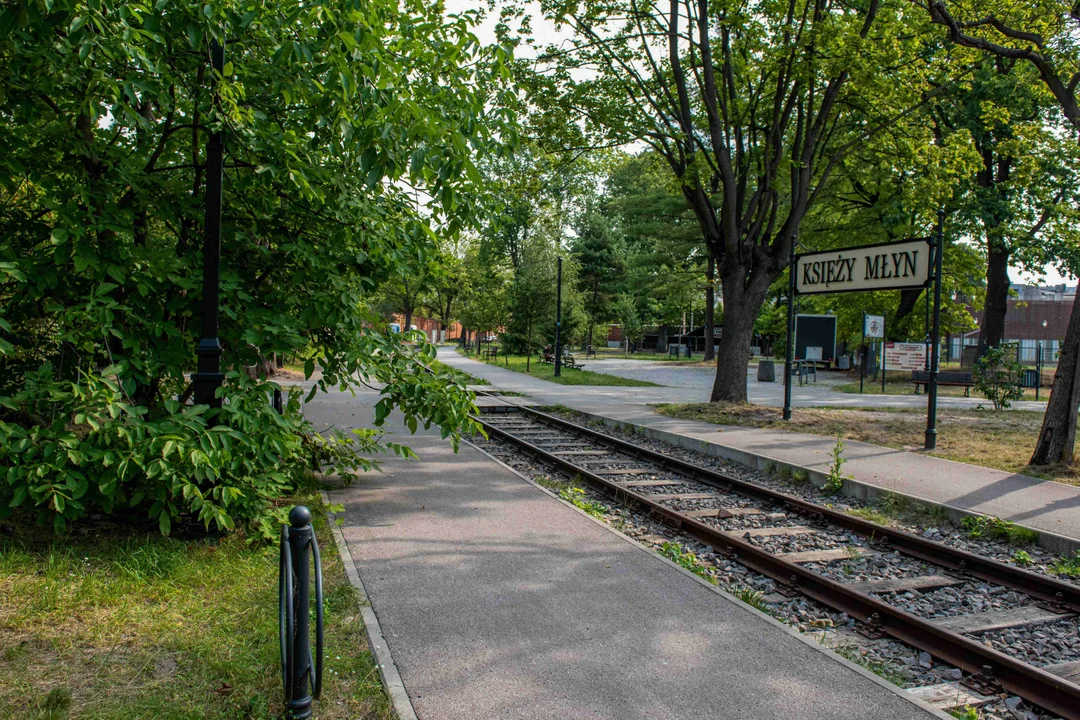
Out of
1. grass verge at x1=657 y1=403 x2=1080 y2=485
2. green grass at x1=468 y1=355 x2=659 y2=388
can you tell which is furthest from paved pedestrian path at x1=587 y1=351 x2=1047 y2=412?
grass verge at x1=657 y1=403 x2=1080 y2=485

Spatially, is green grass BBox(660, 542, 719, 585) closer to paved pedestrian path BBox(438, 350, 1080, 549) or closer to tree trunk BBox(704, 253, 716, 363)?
paved pedestrian path BBox(438, 350, 1080, 549)

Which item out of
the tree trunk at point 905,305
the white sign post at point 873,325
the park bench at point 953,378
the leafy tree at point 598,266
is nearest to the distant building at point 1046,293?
the leafy tree at point 598,266

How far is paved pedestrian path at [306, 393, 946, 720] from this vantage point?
11.9ft

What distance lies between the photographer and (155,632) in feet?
13.7

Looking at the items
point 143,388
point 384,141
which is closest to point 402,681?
point 384,141

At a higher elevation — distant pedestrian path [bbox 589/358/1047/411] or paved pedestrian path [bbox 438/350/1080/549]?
distant pedestrian path [bbox 589/358/1047/411]

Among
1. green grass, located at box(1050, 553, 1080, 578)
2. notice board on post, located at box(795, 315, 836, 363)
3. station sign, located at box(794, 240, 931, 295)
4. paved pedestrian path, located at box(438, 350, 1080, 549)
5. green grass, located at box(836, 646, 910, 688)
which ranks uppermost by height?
station sign, located at box(794, 240, 931, 295)

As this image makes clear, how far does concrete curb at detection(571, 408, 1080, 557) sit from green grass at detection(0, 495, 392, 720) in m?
6.24

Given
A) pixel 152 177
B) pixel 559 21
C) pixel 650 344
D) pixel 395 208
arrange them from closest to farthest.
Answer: pixel 152 177 < pixel 395 208 < pixel 559 21 < pixel 650 344

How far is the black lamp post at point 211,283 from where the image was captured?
17.2ft

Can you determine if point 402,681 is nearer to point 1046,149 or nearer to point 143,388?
point 143,388

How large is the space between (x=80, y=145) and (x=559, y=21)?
12.9 metres

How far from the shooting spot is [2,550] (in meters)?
5.23

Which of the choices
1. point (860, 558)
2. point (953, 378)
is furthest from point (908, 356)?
point (860, 558)
